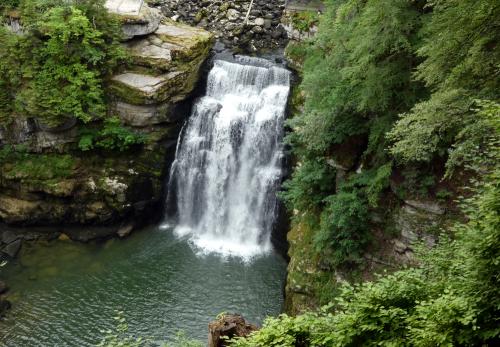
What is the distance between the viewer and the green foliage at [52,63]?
911 inches

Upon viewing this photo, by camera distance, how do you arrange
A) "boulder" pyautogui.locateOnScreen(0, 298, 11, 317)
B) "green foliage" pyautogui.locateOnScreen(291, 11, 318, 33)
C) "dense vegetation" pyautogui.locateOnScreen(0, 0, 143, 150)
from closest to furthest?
1. "boulder" pyautogui.locateOnScreen(0, 298, 11, 317)
2. "dense vegetation" pyautogui.locateOnScreen(0, 0, 143, 150)
3. "green foliage" pyautogui.locateOnScreen(291, 11, 318, 33)

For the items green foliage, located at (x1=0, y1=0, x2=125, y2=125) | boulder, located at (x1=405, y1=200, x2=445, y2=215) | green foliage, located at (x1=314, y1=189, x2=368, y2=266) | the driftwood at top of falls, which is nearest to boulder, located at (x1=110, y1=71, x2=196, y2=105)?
green foliage, located at (x1=0, y1=0, x2=125, y2=125)

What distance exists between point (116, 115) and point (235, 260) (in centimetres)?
955

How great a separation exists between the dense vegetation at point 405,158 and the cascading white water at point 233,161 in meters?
4.60

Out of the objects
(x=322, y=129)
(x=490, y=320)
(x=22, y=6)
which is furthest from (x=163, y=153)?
(x=490, y=320)

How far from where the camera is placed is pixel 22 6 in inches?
942

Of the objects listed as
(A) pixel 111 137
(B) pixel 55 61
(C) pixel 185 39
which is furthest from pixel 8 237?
(C) pixel 185 39

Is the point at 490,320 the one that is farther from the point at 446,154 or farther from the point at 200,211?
the point at 200,211

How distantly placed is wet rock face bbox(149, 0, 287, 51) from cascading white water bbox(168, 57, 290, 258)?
3.54 meters

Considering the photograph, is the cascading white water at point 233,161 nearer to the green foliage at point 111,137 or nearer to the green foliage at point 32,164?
the green foliage at point 111,137

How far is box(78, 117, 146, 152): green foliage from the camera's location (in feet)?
79.8

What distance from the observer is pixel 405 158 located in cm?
1336

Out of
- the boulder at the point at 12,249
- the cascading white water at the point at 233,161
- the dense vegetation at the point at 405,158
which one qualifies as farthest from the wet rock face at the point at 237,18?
the boulder at the point at 12,249

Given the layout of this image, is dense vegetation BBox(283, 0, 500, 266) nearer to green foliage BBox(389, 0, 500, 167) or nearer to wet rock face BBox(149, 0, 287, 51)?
green foliage BBox(389, 0, 500, 167)
